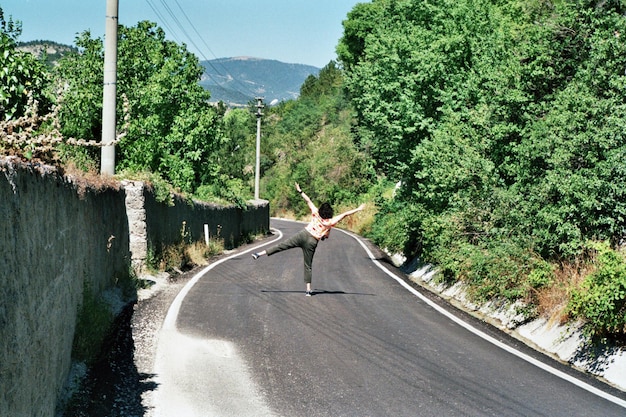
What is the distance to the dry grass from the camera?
11.2m

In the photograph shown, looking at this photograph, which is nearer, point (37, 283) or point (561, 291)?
point (37, 283)

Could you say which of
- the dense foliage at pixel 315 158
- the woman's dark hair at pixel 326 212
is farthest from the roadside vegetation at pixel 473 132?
the dense foliage at pixel 315 158

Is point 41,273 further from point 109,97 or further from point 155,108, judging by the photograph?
point 155,108

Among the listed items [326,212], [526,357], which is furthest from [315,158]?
[526,357]

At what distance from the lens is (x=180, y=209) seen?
1978cm

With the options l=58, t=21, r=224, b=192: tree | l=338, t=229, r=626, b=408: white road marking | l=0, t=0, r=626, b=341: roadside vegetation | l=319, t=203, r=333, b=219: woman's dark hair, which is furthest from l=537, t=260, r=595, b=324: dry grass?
l=58, t=21, r=224, b=192: tree

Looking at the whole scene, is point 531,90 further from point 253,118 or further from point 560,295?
point 253,118

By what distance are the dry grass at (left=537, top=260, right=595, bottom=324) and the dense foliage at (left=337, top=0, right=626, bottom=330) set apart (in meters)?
0.26

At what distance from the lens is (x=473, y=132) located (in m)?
18.1

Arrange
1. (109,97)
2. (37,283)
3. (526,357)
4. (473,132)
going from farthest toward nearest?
(473,132) → (109,97) → (526,357) → (37,283)

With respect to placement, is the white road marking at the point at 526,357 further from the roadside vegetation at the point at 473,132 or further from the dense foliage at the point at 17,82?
the dense foliage at the point at 17,82

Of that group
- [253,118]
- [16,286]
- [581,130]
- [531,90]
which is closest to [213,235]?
[531,90]

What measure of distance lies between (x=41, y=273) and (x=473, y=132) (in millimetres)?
13981

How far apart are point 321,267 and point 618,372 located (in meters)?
12.4
